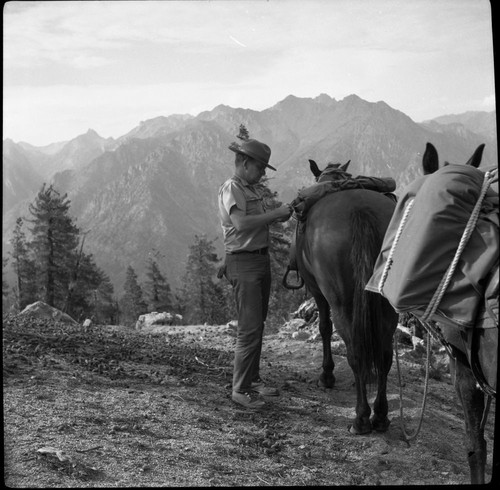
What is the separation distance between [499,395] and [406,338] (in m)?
7.36

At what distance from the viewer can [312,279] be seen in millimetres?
6121

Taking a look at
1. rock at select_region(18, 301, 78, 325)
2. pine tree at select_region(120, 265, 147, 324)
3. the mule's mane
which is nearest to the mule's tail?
the mule's mane

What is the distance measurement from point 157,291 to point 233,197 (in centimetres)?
4253

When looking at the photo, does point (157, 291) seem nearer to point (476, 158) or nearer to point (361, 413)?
point (361, 413)

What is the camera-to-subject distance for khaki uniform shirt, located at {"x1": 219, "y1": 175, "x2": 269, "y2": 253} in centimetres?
518

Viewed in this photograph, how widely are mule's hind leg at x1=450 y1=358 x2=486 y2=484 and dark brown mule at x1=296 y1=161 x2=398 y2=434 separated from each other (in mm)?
1382

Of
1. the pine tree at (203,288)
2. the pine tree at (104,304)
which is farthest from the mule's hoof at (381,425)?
the pine tree at (104,304)

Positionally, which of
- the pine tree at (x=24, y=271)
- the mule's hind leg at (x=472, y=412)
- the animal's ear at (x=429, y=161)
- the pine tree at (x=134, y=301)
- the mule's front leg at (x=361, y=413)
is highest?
the animal's ear at (x=429, y=161)

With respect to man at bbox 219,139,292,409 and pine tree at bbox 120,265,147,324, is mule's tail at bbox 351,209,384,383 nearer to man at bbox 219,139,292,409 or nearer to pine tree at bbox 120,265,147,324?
man at bbox 219,139,292,409

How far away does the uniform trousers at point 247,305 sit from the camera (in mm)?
5398

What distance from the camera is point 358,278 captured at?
15.3ft

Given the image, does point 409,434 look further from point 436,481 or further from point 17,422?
point 17,422

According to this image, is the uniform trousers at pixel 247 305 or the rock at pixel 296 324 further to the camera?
the rock at pixel 296 324

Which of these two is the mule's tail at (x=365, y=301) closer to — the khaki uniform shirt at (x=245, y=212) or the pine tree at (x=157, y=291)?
the khaki uniform shirt at (x=245, y=212)
